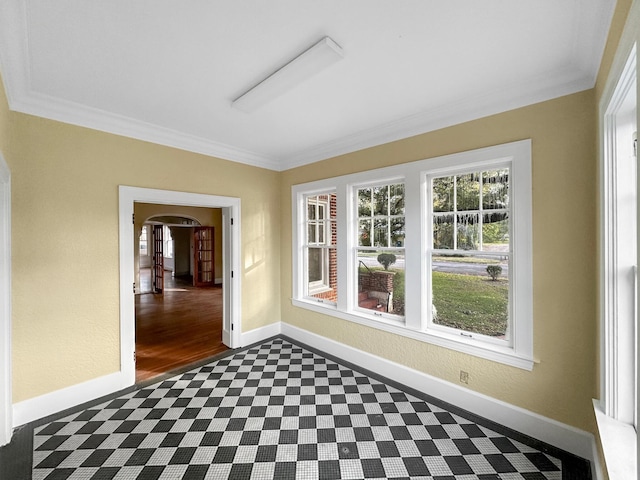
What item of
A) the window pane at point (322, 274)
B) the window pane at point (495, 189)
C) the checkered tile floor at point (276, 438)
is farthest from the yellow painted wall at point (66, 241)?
the window pane at point (495, 189)

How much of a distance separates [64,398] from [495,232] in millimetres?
4066

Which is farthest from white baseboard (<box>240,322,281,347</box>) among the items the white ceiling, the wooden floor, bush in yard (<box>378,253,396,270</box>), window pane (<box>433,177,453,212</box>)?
window pane (<box>433,177,453,212</box>)

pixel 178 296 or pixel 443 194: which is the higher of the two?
pixel 443 194

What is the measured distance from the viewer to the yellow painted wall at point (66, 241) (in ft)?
7.47

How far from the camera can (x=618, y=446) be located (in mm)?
1356

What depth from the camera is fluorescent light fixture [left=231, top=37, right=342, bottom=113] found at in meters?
1.69

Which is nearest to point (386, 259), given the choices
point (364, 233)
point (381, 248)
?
point (381, 248)

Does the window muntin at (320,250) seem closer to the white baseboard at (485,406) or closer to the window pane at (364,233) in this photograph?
the window pane at (364,233)

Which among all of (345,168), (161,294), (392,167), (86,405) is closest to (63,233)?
(86,405)

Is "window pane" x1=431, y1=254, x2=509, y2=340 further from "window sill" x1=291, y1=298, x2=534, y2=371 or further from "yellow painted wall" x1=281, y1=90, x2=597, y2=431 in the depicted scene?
"yellow painted wall" x1=281, y1=90, x2=597, y2=431

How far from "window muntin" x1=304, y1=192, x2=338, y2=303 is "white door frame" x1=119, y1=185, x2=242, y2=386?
1.01 meters

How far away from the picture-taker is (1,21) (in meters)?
1.45

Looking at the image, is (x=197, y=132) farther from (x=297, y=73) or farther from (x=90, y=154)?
(x=297, y=73)

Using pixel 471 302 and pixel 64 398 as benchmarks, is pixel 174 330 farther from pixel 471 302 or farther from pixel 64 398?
pixel 471 302
